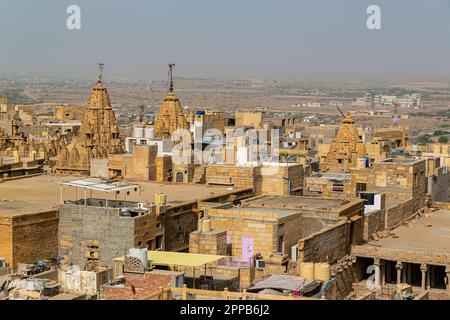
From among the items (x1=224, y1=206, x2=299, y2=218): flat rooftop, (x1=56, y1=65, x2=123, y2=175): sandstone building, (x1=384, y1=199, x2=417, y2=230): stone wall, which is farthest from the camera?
(x1=56, y1=65, x2=123, y2=175): sandstone building

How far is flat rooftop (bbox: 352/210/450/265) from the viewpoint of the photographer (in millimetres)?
24844

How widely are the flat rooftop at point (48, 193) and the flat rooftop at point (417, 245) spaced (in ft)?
17.3

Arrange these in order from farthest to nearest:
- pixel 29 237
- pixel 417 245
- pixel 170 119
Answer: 1. pixel 170 119
2. pixel 417 245
3. pixel 29 237

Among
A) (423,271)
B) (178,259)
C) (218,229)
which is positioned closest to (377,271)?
(423,271)

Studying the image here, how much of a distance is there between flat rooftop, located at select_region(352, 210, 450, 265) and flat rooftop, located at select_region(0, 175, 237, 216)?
5261 mm

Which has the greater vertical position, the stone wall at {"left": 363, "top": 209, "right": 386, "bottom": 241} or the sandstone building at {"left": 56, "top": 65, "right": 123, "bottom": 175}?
the sandstone building at {"left": 56, "top": 65, "right": 123, "bottom": 175}

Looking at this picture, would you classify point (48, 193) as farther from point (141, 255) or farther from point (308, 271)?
point (308, 271)

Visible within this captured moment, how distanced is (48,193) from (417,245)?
1125 cm

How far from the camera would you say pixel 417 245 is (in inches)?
1045

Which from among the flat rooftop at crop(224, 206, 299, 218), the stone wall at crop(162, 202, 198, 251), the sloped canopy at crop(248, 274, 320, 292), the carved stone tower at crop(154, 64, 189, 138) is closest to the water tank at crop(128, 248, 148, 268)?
the sloped canopy at crop(248, 274, 320, 292)

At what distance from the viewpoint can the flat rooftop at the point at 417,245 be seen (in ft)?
81.5

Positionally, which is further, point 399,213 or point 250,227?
point 399,213

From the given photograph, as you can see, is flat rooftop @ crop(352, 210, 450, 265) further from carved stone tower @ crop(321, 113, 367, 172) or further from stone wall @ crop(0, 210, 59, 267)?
carved stone tower @ crop(321, 113, 367, 172)

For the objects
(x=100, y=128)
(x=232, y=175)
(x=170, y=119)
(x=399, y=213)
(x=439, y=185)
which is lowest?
(x=399, y=213)
